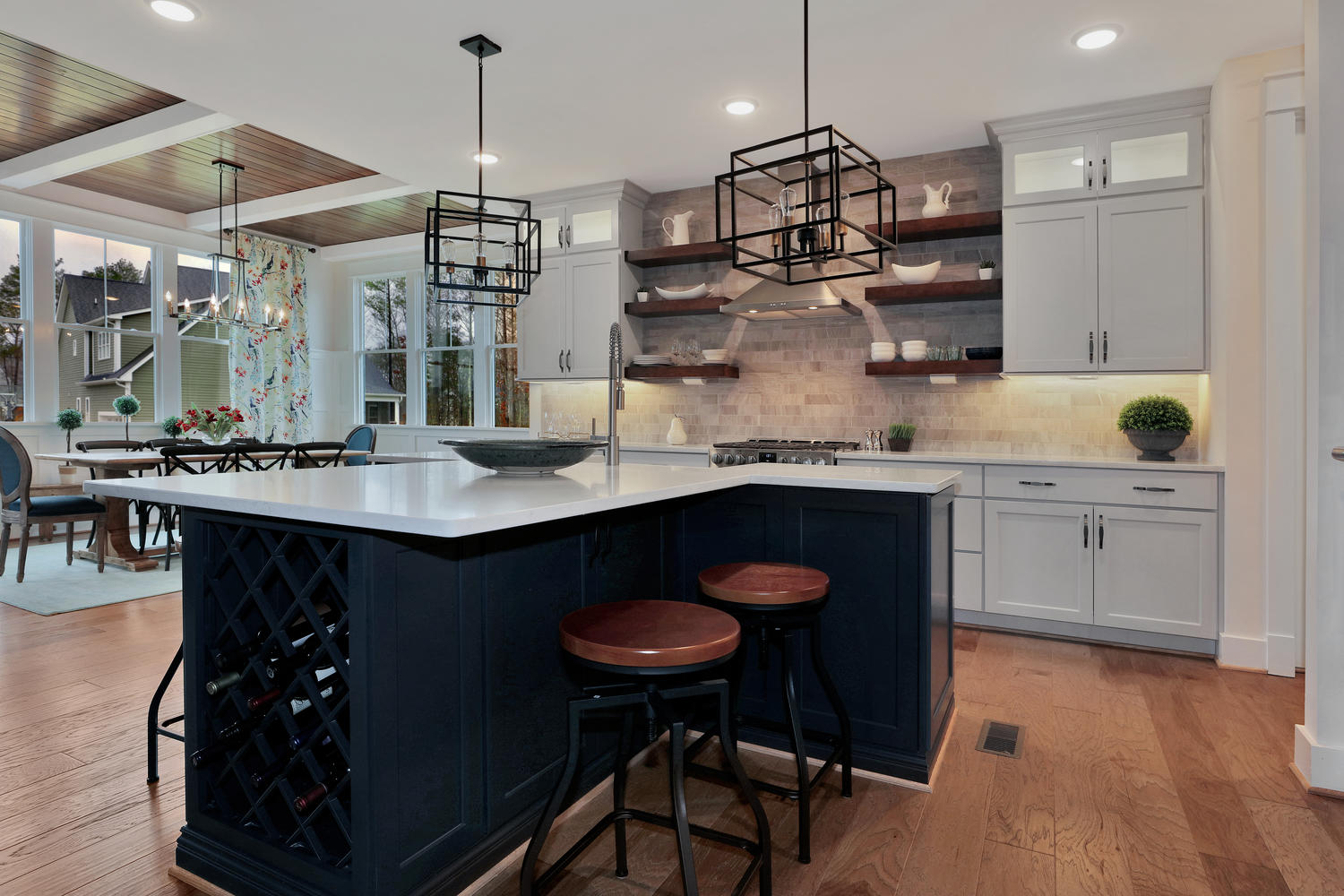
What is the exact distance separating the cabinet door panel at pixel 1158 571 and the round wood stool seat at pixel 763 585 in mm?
2333

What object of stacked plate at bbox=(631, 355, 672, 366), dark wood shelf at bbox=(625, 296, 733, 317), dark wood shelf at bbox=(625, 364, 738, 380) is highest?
dark wood shelf at bbox=(625, 296, 733, 317)

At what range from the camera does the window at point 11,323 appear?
605 cm

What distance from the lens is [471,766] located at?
5.88 feet

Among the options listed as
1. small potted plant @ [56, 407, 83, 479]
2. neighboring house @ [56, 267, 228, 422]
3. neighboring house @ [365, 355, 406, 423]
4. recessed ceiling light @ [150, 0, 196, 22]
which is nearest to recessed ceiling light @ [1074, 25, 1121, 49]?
recessed ceiling light @ [150, 0, 196, 22]

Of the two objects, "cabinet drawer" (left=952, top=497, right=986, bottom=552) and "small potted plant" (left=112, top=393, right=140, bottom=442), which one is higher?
"small potted plant" (left=112, top=393, right=140, bottom=442)

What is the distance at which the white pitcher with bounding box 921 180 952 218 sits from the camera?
14.5ft

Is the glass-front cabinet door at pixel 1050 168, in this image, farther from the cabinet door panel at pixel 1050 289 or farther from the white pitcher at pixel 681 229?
the white pitcher at pixel 681 229

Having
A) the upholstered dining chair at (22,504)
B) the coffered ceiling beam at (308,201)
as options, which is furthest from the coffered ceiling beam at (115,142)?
the upholstered dining chair at (22,504)

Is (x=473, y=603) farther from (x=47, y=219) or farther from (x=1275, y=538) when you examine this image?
(x=47, y=219)

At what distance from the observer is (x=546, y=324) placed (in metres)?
5.60

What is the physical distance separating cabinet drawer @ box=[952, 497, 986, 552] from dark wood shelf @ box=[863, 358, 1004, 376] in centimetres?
76

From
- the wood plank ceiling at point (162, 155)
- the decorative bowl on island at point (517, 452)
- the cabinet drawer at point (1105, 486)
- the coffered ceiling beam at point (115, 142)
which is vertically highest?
the wood plank ceiling at point (162, 155)

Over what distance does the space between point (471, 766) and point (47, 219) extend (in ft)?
22.7

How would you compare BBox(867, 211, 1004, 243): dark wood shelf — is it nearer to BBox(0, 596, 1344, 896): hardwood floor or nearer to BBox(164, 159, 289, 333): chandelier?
BBox(0, 596, 1344, 896): hardwood floor
